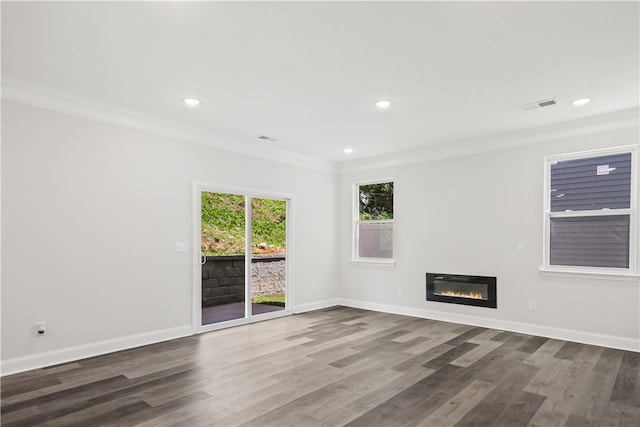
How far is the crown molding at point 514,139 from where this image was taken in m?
4.30

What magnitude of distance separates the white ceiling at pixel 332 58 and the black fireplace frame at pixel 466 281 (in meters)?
2.21

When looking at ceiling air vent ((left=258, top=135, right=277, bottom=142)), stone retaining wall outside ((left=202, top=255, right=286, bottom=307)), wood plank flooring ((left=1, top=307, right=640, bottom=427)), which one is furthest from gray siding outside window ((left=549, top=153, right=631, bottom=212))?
stone retaining wall outside ((left=202, top=255, right=286, bottom=307))

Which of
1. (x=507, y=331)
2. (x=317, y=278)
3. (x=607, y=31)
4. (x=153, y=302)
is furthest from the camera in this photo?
(x=317, y=278)

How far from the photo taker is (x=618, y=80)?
3352 mm

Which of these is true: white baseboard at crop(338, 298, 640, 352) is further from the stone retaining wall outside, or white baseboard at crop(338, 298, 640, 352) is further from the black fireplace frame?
the stone retaining wall outside

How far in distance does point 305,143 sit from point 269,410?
379 cm

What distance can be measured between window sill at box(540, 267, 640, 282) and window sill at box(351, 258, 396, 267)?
7.35ft

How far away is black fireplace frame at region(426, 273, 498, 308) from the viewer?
517 centimetres

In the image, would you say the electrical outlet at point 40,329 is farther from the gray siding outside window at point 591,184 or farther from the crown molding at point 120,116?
the gray siding outside window at point 591,184

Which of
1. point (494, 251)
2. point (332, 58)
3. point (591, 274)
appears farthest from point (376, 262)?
point (332, 58)

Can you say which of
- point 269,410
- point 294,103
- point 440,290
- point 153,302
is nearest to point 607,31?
point 294,103

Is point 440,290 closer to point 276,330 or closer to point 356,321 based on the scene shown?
point 356,321

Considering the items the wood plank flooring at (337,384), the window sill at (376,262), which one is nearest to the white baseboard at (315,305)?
the window sill at (376,262)

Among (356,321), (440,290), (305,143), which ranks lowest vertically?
(356,321)
